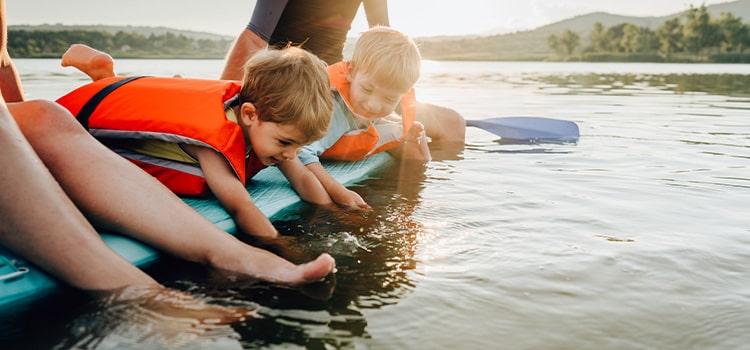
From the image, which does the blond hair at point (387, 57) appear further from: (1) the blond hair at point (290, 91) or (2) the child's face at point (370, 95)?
(1) the blond hair at point (290, 91)

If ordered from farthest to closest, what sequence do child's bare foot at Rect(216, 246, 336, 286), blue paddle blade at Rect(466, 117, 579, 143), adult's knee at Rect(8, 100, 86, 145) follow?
blue paddle blade at Rect(466, 117, 579, 143), adult's knee at Rect(8, 100, 86, 145), child's bare foot at Rect(216, 246, 336, 286)

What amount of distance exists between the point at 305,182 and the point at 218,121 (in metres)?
→ 0.69

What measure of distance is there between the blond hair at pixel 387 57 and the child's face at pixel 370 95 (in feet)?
0.10

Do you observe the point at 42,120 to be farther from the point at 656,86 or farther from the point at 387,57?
the point at 656,86

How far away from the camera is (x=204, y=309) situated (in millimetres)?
1695

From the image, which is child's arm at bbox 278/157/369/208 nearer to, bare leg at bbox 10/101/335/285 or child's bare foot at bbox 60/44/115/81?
bare leg at bbox 10/101/335/285

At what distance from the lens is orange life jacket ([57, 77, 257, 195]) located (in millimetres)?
2463

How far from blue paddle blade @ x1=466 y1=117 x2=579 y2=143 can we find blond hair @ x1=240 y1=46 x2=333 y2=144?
363 cm

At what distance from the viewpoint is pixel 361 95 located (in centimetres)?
347

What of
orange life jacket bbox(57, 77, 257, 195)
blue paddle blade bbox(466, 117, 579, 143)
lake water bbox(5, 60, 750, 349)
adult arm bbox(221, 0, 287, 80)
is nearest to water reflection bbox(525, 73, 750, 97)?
blue paddle blade bbox(466, 117, 579, 143)

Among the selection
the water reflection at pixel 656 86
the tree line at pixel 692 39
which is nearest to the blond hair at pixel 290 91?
the water reflection at pixel 656 86

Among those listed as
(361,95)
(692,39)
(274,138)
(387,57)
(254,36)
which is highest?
(692,39)

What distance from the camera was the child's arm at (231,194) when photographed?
98.0 inches

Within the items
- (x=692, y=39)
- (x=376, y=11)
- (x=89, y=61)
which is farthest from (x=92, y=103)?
(x=692, y=39)
